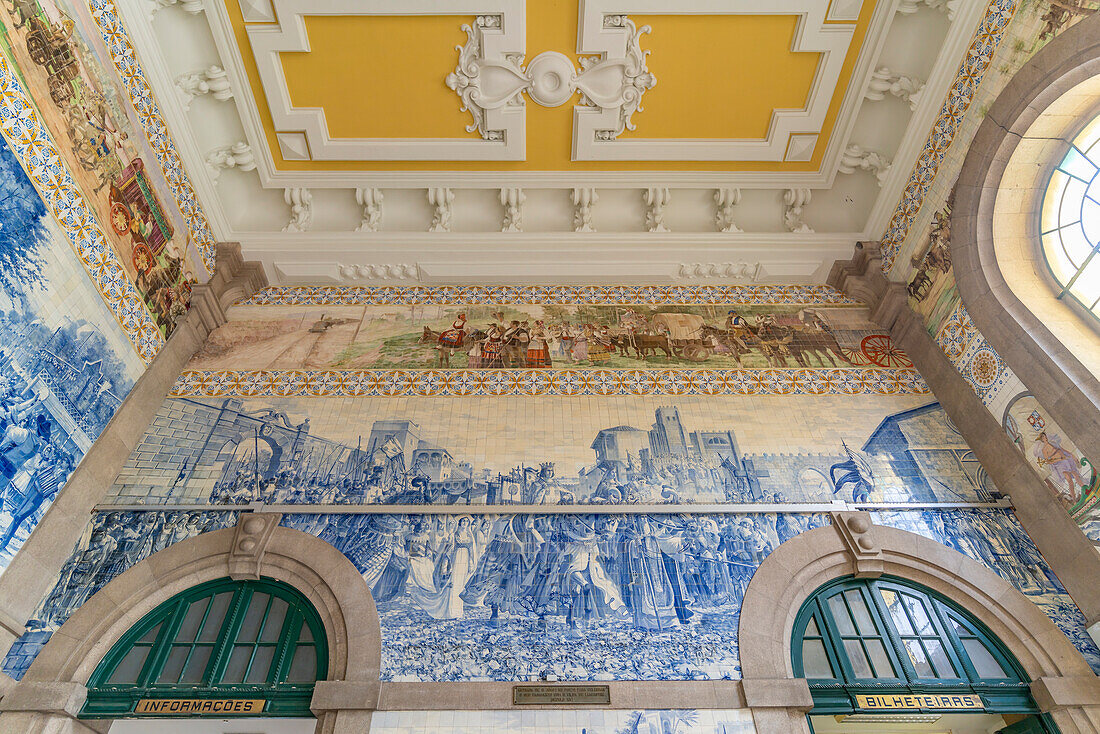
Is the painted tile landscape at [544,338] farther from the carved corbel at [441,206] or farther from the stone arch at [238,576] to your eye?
the stone arch at [238,576]

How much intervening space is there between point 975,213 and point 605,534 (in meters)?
4.71

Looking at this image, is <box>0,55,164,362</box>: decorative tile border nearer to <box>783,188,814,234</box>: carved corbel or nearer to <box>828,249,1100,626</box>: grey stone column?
<box>783,188,814,234</box>: carved corbel

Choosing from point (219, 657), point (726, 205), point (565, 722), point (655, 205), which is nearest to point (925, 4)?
point (726, 205)

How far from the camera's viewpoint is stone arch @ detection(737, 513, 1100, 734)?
4867 mm

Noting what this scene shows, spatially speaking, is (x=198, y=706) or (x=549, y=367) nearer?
(x=198, y=706)

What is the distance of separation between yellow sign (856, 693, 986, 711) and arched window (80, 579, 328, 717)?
155 inches

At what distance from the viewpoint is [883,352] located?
755 cm

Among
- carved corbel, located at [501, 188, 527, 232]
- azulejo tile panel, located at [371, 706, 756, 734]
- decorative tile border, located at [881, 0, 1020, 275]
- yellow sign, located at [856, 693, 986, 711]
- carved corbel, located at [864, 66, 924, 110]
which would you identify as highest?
carved corbel, located at [864, 66, 924, 110]

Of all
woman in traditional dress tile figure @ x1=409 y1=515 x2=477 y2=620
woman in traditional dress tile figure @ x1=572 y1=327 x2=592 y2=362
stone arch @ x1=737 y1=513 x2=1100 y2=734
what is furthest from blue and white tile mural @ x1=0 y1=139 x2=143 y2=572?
stone arch @ x1=737 y1=513 x2=1100 y2=734

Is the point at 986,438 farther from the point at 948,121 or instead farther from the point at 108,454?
the point at 108,454

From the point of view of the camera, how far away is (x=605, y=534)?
18.9 ft

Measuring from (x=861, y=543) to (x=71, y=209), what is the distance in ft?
23.6

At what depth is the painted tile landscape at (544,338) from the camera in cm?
733

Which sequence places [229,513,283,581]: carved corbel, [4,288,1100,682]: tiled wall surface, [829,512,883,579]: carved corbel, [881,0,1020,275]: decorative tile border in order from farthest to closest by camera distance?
[881,0,1020,275]: decorative tile border < [829,512,883,579]: carved corbel < [229,513,283,581]: carved corbel < [4,288,1100,682]: tiled wall surface
